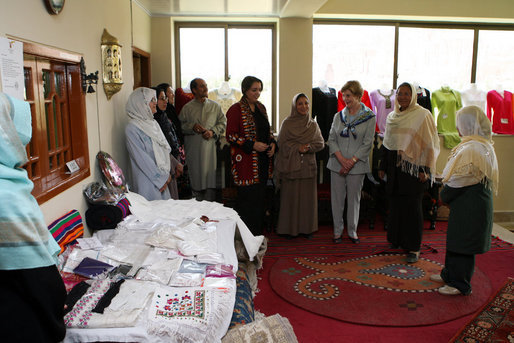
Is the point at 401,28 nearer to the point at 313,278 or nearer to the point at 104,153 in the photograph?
the point at 313,278

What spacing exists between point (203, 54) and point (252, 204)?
2518 millimetres

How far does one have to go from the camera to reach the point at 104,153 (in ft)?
10.2

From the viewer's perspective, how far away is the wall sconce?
2.78 metres

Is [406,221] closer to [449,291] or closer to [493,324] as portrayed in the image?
[449,291]

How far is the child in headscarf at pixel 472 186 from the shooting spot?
2838 millimetres

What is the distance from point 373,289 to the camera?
10.4 feet

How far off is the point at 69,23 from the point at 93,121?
27.7 inches

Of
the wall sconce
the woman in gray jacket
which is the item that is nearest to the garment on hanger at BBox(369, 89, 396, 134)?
the woman in gray jacket

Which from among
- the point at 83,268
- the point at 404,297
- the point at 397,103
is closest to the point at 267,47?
the point at 397,103

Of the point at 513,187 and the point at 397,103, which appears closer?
the point at 397,103

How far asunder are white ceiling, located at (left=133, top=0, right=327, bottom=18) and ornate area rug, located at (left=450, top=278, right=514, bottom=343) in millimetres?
3126

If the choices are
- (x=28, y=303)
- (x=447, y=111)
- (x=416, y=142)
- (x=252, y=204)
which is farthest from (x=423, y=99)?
(x=28, y=303)

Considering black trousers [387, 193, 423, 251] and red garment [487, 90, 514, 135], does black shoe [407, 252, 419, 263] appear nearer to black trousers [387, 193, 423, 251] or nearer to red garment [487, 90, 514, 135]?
black trousers [387, 193, 423, 251]

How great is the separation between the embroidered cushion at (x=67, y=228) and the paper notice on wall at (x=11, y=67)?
0.71 metres
